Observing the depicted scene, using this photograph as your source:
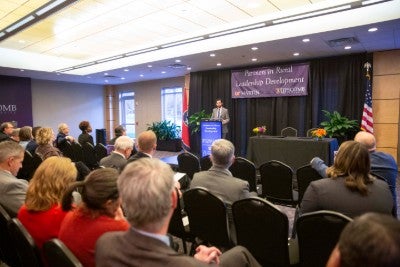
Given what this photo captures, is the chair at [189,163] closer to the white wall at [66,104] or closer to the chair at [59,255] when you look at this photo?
the chair at [59,255]

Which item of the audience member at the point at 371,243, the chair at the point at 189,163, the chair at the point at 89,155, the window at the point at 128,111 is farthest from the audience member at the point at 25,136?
the window at the point at 128,111

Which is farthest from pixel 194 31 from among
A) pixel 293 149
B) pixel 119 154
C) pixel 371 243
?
pixel 371 243

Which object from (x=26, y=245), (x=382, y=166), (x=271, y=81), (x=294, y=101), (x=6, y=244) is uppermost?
(x=271, y=81)

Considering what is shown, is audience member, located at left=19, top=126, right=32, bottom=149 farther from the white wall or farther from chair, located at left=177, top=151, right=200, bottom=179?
the white wall

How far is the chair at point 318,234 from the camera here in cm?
152

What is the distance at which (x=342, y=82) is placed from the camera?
7363 millimetres

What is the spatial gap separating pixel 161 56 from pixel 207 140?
2.67 metres

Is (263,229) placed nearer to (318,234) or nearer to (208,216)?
(318,234)

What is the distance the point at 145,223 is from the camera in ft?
3.29

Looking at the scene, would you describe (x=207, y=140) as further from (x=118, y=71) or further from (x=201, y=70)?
(x=118, y=71)

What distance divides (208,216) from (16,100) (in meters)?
11.4

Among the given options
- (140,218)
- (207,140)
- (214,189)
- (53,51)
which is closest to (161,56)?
(207,140)

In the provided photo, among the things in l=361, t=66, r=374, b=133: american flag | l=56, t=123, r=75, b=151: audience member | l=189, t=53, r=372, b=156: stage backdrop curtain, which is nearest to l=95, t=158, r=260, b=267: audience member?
l=56, t=123, r=75, b=151: audience member

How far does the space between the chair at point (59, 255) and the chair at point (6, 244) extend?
2.58ft
